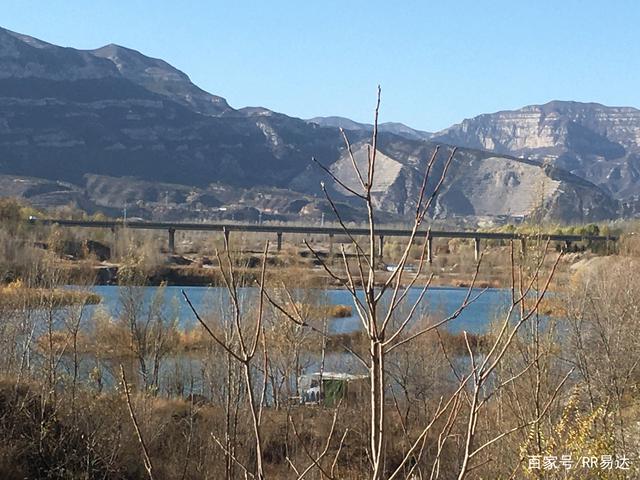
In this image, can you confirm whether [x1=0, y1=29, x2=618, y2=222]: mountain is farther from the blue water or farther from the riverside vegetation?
the riverside vegetation

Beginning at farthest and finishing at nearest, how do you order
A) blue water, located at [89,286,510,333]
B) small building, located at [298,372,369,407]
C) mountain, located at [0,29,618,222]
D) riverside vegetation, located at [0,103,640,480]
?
mountain, located at [0,29,618,222] < blue water, located at [89,286,510,333] < small building, located at [298,372,369,407] < riverside vegetation, located at [0,103,640,480]

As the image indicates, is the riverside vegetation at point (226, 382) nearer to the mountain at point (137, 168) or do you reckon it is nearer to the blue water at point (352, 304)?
the blue water at point (352, 304)

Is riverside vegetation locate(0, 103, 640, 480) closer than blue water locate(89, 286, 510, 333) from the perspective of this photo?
Yes

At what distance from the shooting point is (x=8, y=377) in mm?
15688

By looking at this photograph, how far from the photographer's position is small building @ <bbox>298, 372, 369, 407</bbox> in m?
17.4

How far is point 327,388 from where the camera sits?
18.7 meters

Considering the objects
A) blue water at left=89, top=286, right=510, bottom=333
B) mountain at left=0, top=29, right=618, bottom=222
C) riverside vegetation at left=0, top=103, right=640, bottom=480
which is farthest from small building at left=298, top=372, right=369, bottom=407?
mountain at left=0, top=29, right=618, bottom=222

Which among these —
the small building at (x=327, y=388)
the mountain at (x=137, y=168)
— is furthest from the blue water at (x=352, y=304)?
the mountain at (x=137, y=168)

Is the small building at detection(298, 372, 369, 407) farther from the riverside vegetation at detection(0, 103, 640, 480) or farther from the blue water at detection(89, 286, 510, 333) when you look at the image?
the blue water at detection(89, 286, 510, 333)

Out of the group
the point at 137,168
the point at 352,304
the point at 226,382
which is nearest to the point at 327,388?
the point at 226,382

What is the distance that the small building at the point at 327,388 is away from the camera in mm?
17391

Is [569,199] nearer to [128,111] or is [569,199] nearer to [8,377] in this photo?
[128,111]

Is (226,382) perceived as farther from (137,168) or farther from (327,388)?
(137,168)

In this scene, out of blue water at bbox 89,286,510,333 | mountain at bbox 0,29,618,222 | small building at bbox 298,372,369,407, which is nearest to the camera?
small building at bbox 298,372,369,407
